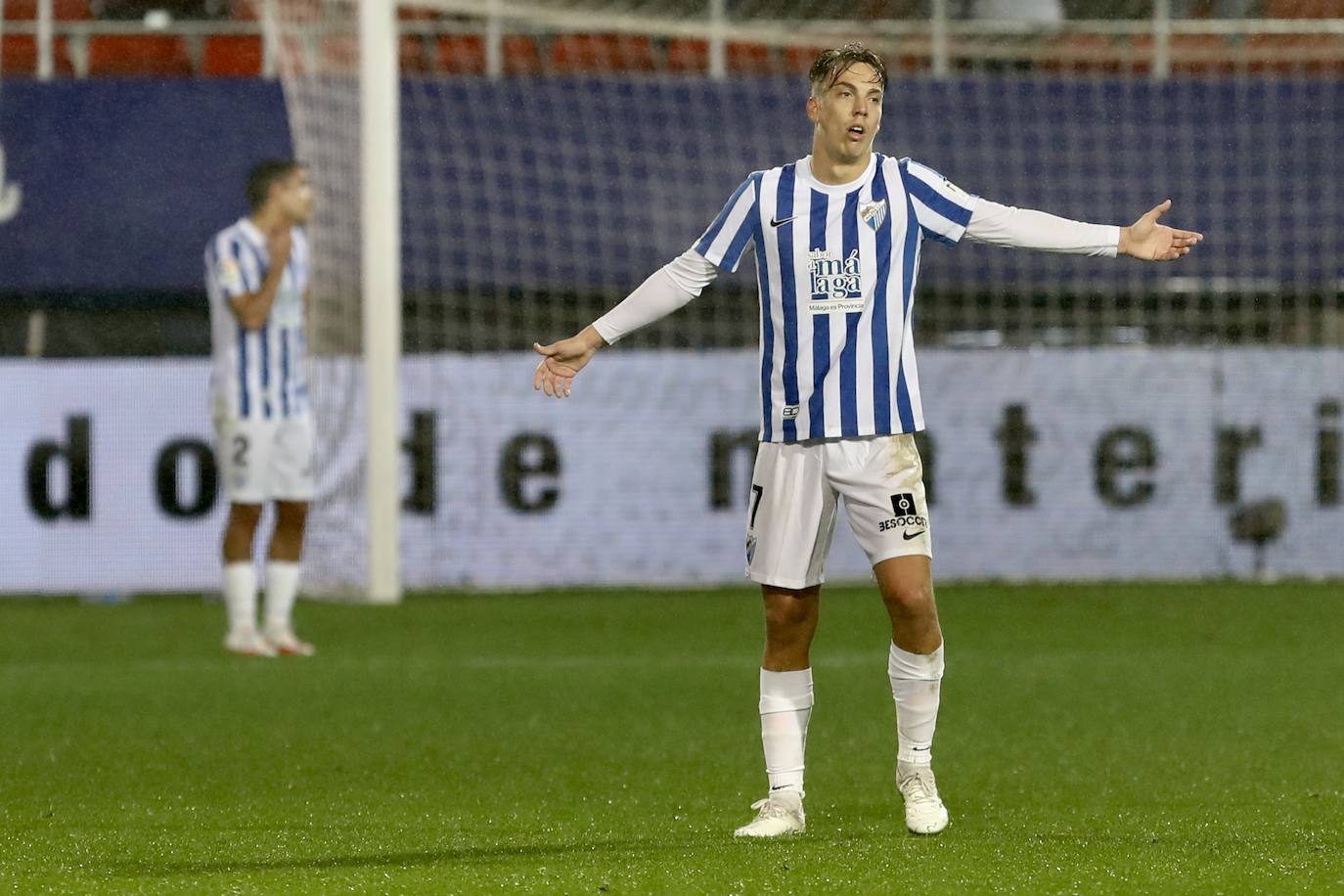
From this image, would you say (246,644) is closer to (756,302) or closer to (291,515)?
(291,515)

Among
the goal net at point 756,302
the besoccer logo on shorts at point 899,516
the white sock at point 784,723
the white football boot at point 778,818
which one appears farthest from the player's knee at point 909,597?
the goal net at point 756,302

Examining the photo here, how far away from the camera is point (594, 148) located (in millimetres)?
12867

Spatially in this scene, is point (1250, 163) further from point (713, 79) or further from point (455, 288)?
point (455, 288)

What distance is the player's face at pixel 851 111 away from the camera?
458 cm

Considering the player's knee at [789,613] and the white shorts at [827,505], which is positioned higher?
the white shorts at [827,505]

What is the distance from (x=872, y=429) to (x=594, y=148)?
844 centimetres

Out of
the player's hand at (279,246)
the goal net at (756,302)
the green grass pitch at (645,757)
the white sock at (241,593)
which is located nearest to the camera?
the green grass pitch at (645,757)

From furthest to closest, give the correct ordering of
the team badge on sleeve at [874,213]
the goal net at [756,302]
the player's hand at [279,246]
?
the goal net at [756,302] < the player's hand at [279,246] < the team badge on sleeve at [874,213]

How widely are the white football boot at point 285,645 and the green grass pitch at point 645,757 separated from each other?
140mm

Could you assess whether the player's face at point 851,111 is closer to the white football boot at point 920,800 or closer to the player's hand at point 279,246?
the white football boot at point 920,800

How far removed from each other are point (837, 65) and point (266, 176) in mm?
4839

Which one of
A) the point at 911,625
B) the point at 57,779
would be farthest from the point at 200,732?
the point at 911,625

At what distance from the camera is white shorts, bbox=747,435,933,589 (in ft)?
15.3

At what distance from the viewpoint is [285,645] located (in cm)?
910
